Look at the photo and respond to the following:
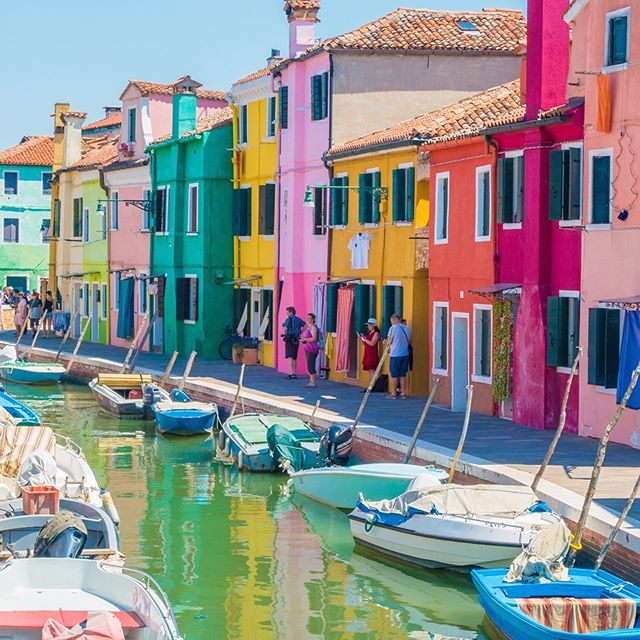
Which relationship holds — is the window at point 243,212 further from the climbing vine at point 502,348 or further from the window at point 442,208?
the climbing vine at point 502,348

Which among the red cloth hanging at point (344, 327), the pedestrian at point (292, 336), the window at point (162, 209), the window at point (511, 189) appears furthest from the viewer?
the window at point (162, 209)

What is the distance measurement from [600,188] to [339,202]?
12.3 metres

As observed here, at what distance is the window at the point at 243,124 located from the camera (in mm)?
43125

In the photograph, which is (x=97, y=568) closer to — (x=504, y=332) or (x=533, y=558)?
(x=533, y=558)

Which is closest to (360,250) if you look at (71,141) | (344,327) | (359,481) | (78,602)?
(344,327)

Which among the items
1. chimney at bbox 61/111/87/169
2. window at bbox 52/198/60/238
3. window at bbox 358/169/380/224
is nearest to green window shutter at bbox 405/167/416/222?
window at bbox 358/169/380/224

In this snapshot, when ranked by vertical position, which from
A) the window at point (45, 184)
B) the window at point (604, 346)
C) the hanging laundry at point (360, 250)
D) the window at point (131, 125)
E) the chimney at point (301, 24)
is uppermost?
the chimney at point (301, 24)

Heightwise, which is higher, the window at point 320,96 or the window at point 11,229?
the window at point 320,96

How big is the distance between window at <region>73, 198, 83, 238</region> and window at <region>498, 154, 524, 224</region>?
31361 mm

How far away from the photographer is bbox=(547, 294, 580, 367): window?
25734mm

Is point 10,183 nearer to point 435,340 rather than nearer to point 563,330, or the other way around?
point 435,340

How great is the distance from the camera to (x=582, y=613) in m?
15.1

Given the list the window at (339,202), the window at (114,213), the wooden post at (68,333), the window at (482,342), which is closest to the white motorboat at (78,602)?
the window at (482,342)

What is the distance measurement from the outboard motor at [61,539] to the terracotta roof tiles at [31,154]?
6261 cm
